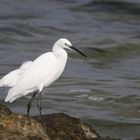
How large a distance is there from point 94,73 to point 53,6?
874 cm

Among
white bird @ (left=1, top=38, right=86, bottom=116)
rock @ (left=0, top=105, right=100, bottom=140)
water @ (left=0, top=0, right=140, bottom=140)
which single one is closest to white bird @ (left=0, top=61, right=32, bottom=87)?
white bird @ (left=1, top=38, right=86, bottom=116)

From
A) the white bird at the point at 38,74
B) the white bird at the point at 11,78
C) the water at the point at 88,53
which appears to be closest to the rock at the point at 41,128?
the white bird at the point at 38,74

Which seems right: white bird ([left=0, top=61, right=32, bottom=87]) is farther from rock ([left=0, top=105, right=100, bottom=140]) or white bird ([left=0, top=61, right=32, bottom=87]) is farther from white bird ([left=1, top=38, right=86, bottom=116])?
rock ([left=0, top=105, right=100, bottom=140])

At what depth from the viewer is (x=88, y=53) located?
647 inches

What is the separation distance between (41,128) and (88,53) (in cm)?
957

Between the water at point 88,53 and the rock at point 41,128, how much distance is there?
7.26 ft

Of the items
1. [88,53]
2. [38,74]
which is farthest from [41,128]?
[88,53]

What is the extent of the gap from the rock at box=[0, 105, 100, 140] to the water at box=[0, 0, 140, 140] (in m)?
2.21

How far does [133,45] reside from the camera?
683 inches

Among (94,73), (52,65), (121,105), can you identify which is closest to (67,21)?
(94,73)

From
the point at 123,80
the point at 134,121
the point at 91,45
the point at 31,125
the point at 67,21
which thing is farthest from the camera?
the point at 67,21

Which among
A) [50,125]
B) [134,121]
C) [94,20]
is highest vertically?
[50,125]

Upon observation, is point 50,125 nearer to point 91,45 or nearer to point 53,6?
point 91,45

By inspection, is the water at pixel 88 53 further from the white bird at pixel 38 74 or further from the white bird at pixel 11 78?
the white bird at pixel 11 78
